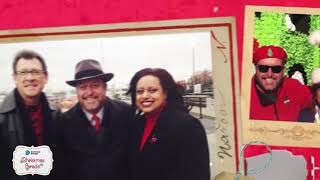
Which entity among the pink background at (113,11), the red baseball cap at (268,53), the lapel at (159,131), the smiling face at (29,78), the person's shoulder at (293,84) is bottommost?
the lapel at (159,131)

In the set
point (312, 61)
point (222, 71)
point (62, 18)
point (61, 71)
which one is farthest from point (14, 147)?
point (312, 61)

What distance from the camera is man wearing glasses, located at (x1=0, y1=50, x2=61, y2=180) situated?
93cm

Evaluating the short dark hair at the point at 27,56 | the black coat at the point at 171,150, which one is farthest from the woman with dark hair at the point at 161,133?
the short dark hair at the point at 27,56

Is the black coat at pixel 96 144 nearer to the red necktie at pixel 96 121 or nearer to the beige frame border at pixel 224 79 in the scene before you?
the red necktie at pixel 96 121

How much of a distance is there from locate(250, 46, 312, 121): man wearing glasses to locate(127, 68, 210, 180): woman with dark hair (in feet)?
0.48

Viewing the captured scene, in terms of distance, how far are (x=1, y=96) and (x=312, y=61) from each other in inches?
29.2

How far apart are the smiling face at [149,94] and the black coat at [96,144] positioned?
38 mm

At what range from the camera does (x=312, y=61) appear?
3.00 feet

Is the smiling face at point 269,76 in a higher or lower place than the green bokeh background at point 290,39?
lower

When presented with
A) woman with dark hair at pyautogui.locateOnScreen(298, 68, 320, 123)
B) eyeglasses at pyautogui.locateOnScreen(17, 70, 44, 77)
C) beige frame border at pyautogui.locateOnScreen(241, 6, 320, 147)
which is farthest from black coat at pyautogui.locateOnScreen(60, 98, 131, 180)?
woman with dark hair at pyautogui.locateOnScreen(298, 68, 320, 123)

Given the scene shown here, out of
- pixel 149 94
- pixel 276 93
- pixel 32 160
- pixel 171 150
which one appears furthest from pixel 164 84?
pixel 32 160

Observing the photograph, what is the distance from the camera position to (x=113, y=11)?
0.92 metres

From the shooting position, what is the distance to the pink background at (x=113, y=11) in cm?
92

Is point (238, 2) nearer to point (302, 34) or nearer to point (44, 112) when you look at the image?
point (302, 34)
